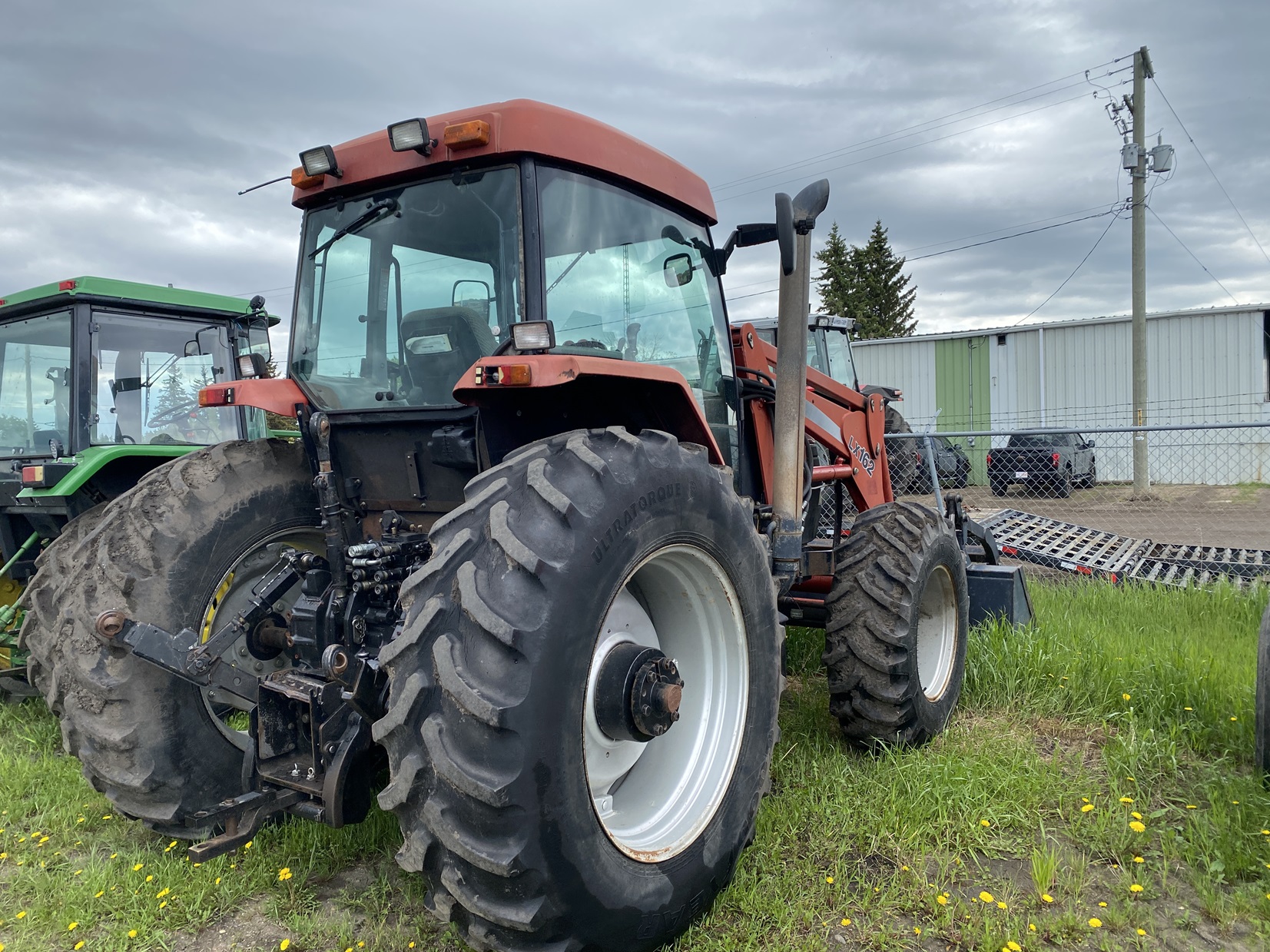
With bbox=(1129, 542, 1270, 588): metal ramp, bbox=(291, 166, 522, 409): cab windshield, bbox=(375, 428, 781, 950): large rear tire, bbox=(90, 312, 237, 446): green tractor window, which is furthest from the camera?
bbox=(1129, 542, 1270, 588): metal ramp

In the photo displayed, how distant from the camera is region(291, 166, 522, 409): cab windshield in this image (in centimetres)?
282

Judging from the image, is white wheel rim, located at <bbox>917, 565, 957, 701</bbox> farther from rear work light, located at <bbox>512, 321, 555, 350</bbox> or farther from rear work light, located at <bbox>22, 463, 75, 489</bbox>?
rear work light, located at <bbox>22, 463, 75, 489</bbox>

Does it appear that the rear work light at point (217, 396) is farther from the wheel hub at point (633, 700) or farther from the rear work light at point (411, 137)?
the wheel hub at point (633, 700)

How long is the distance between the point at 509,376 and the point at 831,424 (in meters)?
2.49

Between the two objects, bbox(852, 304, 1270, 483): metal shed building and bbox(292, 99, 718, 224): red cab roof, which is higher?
bbox(852, 304, 1270, 483): metal shed building

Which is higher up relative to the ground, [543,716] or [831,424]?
[831,424]

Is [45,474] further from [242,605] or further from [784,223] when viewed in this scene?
[784,223]

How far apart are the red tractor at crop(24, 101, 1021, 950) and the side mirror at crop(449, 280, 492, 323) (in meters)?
A: 0.02

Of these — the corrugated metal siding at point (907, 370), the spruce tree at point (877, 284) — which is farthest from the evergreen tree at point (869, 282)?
the corrugated metal siding at point (907, 370)

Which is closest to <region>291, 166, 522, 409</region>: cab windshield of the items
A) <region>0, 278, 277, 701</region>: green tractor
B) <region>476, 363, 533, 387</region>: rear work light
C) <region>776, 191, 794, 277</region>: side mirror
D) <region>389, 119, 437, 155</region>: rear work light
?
<region>389, 119, 437, 155</region>: rear work light

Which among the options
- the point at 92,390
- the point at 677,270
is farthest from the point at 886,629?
the point at 92,390

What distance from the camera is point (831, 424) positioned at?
4.44 metres

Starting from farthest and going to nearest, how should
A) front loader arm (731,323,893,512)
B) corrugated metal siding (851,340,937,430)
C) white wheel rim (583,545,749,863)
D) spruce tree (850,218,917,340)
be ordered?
spruce tree (850,218,917,340)
corrugated metal siding (851,340,937,430)
front loader arm (731,323,893,512)
white wheel rim (583,545,749,863)

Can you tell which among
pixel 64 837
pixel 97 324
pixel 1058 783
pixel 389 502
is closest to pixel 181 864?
pixel 64 837
